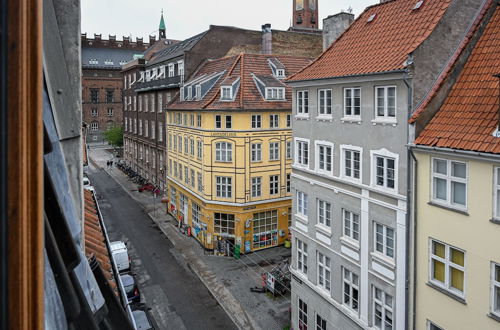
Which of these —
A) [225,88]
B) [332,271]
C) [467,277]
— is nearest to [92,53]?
[225,88]

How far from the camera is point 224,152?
1227 inches

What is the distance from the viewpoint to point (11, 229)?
1.34 m

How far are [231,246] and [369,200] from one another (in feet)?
59.9

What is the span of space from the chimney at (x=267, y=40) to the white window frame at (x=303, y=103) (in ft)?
72.4

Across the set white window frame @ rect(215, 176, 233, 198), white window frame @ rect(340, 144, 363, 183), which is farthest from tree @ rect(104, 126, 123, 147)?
white window frame @ rect(340, 144, 363, 183)

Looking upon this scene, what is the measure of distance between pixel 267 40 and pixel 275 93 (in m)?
10.2

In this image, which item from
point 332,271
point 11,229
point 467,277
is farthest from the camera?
point 332,271

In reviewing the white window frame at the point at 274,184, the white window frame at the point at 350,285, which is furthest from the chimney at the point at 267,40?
the white window frame at the point at 350,285

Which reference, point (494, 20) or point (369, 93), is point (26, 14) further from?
point (494, 20)

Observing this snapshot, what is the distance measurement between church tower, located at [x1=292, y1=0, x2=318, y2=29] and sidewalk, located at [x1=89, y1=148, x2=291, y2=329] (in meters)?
53.5

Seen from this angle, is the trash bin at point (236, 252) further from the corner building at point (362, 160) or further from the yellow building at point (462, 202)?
the yellow building at point (462, 202)

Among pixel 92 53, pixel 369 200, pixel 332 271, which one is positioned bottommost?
pixel 332 271

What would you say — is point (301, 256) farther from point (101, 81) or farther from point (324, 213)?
point (101, 81)

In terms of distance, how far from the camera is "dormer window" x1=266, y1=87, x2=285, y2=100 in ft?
105
